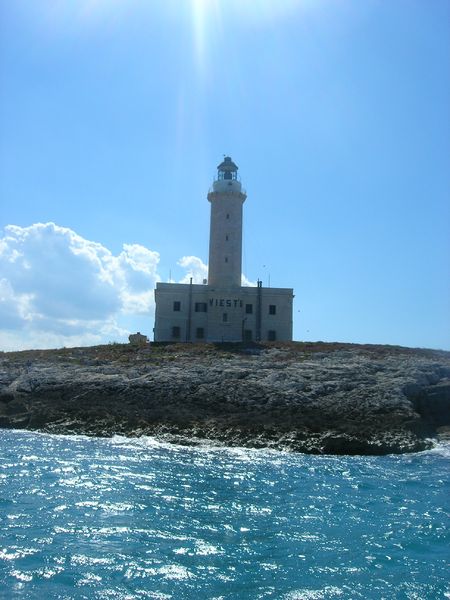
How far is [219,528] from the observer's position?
39.7ft

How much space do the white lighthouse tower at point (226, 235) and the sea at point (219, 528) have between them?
1346 inches

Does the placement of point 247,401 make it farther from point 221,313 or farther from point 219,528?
point 221,313

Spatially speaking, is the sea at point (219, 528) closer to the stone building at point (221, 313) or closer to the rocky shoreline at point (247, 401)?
the rocky shoreline at point (247, 401)

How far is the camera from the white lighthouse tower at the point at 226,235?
53.6 meters

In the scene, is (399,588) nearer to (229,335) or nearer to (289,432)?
(289,432)

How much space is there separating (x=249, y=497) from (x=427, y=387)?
672 inches

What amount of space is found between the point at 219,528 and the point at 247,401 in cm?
1519

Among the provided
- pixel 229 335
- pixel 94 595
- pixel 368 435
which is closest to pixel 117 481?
pixel 94 595

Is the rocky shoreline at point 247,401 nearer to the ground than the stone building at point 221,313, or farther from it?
nearer to the ground

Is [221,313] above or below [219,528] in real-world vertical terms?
above

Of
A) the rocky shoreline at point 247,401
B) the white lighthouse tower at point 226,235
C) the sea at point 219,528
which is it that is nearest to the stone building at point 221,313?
the white lighthouse tower at point 226,235

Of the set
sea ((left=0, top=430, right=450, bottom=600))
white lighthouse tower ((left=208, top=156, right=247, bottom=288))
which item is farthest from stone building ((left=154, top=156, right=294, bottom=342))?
sea ((left=0, top=430, right=450, bottom=600))

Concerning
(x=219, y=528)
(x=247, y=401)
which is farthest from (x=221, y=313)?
(x=219, y=528)

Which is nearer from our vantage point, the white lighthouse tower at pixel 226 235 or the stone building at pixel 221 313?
the stone building at pixel 221 313
